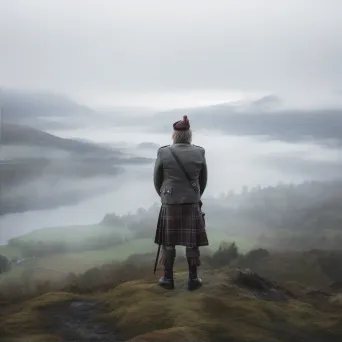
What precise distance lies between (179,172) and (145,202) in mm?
835

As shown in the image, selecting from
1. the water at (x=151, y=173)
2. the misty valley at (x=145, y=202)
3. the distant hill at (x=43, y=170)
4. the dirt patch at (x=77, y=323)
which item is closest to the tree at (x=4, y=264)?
the misty valley at (x=145, y=202)

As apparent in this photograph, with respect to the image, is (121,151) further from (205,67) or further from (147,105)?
(205,67)

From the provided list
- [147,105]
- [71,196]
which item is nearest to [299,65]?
[147,105]

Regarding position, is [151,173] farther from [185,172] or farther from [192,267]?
[192,267]

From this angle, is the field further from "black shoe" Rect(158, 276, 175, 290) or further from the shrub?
"black shoe" Rect(158, 276, 175, 290)

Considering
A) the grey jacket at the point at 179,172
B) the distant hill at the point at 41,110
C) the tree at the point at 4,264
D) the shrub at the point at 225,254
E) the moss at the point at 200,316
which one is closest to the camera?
the moss at the point at 200,316

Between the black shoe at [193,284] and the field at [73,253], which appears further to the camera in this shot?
the field at [73,253]

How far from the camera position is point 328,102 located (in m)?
4.83

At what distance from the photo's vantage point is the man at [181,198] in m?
3.97

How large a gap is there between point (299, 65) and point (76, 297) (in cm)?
284

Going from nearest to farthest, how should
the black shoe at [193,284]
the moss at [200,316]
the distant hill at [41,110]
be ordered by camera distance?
the moss at [200,316]
the black shoe at [193,284]
the distant hill at [41,110]

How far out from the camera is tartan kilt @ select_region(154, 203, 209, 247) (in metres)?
3.97

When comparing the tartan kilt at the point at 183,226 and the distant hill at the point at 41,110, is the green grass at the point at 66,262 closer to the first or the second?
the tartan kilt at the point at 183,226

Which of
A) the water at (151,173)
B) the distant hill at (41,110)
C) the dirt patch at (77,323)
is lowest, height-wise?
the dirt patch at (77,323)
